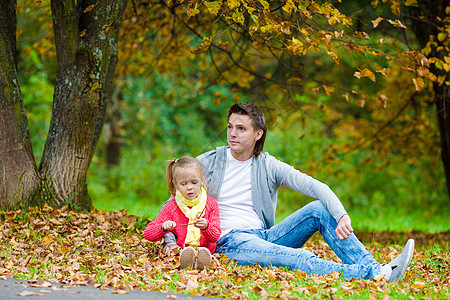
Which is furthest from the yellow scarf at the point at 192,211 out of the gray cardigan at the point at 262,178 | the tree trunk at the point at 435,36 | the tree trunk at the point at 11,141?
the tree trunk at the point at 435,36

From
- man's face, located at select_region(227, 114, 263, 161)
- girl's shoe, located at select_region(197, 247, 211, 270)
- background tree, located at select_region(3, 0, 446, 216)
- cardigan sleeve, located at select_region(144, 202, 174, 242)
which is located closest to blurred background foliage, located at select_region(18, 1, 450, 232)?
background tree, located at select_region(3, 0, 446, 216)

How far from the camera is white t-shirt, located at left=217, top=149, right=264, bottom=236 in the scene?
13.8ft

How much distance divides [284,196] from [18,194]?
30.7 feet

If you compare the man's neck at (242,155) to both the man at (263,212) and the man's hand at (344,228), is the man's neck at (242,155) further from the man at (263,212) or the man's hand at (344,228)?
the man's hand at (344,228)

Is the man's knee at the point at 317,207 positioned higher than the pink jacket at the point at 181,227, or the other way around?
the man's knee at the point at 317,207

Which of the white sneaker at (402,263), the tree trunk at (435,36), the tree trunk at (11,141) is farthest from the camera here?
the tree trunk at (435,36)

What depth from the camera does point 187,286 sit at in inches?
128

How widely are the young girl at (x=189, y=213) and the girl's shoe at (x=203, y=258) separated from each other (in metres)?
0.21

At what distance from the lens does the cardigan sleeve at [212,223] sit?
155 inches

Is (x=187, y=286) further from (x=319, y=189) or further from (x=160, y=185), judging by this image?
(x=160, y=185)

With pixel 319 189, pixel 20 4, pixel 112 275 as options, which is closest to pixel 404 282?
pixel 319 189

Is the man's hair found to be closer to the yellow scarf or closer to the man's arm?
the man's arm

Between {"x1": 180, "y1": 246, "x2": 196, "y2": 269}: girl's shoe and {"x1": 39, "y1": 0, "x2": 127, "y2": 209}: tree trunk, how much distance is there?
2.09 m

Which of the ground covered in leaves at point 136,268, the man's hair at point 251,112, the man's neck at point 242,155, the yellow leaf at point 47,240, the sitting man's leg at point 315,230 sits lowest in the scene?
the ground covered in leaves at point 136,268
